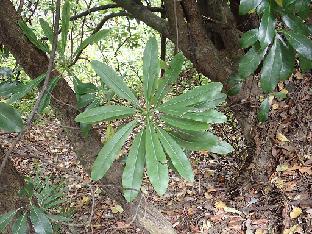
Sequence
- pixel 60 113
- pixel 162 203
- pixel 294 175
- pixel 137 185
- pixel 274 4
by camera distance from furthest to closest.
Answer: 1. pixel 162 203
2. pixel 294 175
3. pixel 60 113
4. pixel 274 4
5. pixel 137 185

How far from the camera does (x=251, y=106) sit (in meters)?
2.55

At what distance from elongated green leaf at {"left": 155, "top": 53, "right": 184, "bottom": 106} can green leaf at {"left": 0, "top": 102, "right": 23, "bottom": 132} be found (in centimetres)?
49

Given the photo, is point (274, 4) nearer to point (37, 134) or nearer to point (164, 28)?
point (164, 28)

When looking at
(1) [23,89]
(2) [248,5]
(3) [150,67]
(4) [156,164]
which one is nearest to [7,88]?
(1) [23,89]

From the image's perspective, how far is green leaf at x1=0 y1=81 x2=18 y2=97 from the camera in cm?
168

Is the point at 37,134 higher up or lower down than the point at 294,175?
higher up

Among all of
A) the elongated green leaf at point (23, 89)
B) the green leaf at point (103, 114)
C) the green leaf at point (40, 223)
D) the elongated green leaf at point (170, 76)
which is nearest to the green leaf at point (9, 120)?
the elongated green leaf at point (23, 89)

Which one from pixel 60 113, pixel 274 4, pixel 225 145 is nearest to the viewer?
pixel 225 145

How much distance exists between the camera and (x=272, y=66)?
1.94 metres

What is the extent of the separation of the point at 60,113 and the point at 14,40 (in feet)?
1.37

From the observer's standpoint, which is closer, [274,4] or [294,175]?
[274,4]

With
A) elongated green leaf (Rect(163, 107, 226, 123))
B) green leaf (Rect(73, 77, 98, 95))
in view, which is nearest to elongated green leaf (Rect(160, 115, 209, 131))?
elongated green leaf (Rect(163, 107, 226, 123))

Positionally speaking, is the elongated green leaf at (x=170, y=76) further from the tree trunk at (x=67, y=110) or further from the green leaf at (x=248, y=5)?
the tree trunk at (x=67, y=110)

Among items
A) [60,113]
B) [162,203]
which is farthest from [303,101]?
[60,113]
